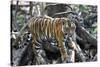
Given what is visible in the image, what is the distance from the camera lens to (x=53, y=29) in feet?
7.47

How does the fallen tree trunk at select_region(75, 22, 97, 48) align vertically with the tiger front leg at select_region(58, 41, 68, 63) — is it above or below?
above

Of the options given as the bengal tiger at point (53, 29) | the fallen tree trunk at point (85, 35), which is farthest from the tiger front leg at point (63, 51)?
the fallen tree trunk at point (85, 35)

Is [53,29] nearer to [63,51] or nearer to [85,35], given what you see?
[63,51]

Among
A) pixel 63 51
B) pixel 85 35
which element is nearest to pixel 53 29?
pixel 63 51

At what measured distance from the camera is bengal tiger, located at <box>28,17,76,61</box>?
7.27ft

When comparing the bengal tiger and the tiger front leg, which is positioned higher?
the bengal tiger

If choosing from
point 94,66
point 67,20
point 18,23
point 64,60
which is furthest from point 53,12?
point 94,66

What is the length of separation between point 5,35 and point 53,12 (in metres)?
0.60

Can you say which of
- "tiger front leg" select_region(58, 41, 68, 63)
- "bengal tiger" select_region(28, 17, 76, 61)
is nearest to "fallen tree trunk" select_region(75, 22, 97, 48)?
"bengal tiger" select_region(28, 17, 76, 61)

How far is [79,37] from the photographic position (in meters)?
2.40

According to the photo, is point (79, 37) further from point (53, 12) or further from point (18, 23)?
point (18, 23)

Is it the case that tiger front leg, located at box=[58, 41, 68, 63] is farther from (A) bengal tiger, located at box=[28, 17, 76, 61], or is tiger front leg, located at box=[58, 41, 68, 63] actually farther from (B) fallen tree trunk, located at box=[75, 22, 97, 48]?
(B) fallen tree trunk, located at box=[75, 22, 97, 48]

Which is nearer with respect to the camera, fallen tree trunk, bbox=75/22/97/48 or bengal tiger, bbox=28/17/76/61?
bengal tiger, bbox=28/17/76/61

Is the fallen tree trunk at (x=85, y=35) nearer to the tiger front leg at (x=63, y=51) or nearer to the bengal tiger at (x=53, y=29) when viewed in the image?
the bengal tiger at (x=53, y=29)
